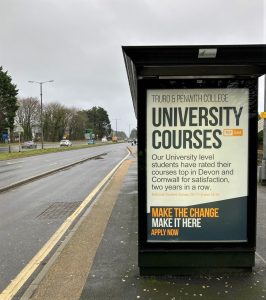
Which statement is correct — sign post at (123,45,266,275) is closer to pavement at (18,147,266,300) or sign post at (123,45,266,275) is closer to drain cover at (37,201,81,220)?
pavement at (18,147,266,300)

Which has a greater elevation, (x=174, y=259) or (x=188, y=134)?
(x=188, y=134)

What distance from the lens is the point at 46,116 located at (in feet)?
383

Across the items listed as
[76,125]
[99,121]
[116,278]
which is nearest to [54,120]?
[76,125]

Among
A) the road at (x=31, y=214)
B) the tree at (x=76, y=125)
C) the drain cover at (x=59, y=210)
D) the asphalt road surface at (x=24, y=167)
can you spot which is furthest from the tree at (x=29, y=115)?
the drain cover at (x=59, y=210)

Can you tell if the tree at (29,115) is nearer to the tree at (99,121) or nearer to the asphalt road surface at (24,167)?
the tree at (99,121)

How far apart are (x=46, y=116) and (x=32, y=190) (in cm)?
10595

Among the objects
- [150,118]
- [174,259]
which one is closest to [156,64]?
[150,118]

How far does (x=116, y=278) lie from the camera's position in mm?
4688

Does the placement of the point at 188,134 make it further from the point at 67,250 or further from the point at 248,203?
the point at 67,250

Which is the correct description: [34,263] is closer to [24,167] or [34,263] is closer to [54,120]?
[24,167]

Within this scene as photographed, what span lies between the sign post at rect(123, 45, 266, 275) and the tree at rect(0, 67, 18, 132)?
239ft

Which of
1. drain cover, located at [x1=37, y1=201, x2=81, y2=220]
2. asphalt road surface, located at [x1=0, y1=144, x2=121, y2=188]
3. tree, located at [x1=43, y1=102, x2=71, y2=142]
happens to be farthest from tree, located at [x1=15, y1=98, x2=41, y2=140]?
drain cover, located at [x1=37, y1=201, x2=81, y2=220]

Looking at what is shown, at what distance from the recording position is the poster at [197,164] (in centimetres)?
457

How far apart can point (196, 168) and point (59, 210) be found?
A: 578 centimetres
